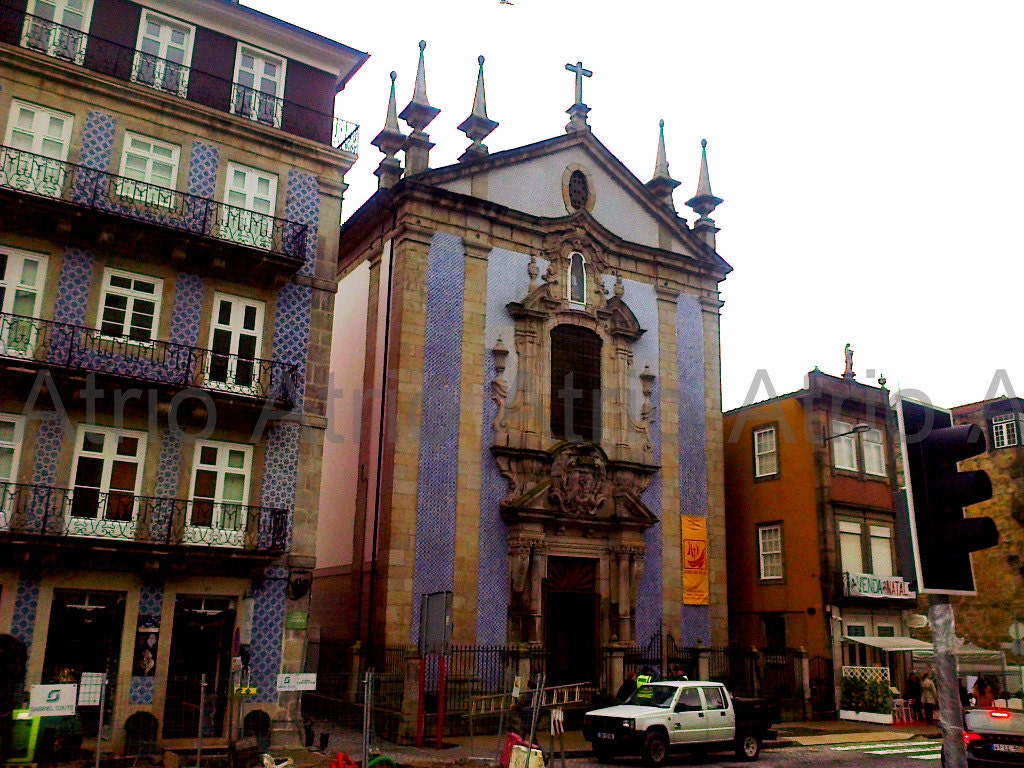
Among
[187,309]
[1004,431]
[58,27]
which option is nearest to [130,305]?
[187,309]

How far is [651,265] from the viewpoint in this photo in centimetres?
3142

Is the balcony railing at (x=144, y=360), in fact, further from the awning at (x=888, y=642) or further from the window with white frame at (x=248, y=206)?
the awning at (x=888, y=642)

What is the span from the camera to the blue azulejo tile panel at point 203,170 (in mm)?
21811

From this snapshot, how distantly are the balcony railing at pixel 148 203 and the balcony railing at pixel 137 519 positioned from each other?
227 inches

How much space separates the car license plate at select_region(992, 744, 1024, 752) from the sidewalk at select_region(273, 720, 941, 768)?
804 cm

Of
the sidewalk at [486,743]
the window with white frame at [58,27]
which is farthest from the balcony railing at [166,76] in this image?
the sidewalk at [486,743]

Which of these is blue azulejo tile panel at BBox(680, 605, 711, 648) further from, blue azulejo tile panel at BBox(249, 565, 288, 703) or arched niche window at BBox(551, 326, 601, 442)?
blue azulejo tile panel at BBox(249, 565, 288, 703)

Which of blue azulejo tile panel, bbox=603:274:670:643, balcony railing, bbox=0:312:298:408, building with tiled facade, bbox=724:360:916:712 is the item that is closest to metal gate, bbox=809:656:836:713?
building with tiled facade, bbox=724:360:916:712

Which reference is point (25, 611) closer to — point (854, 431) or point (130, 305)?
point (130, 305)

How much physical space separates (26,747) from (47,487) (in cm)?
501

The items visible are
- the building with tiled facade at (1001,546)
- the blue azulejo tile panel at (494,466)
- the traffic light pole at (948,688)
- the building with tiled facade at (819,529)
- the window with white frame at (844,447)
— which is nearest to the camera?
the traffic light pole at (948,688)

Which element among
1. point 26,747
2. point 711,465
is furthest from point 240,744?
point 711,465

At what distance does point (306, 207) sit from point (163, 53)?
468cm

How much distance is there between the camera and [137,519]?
19.6 meters
